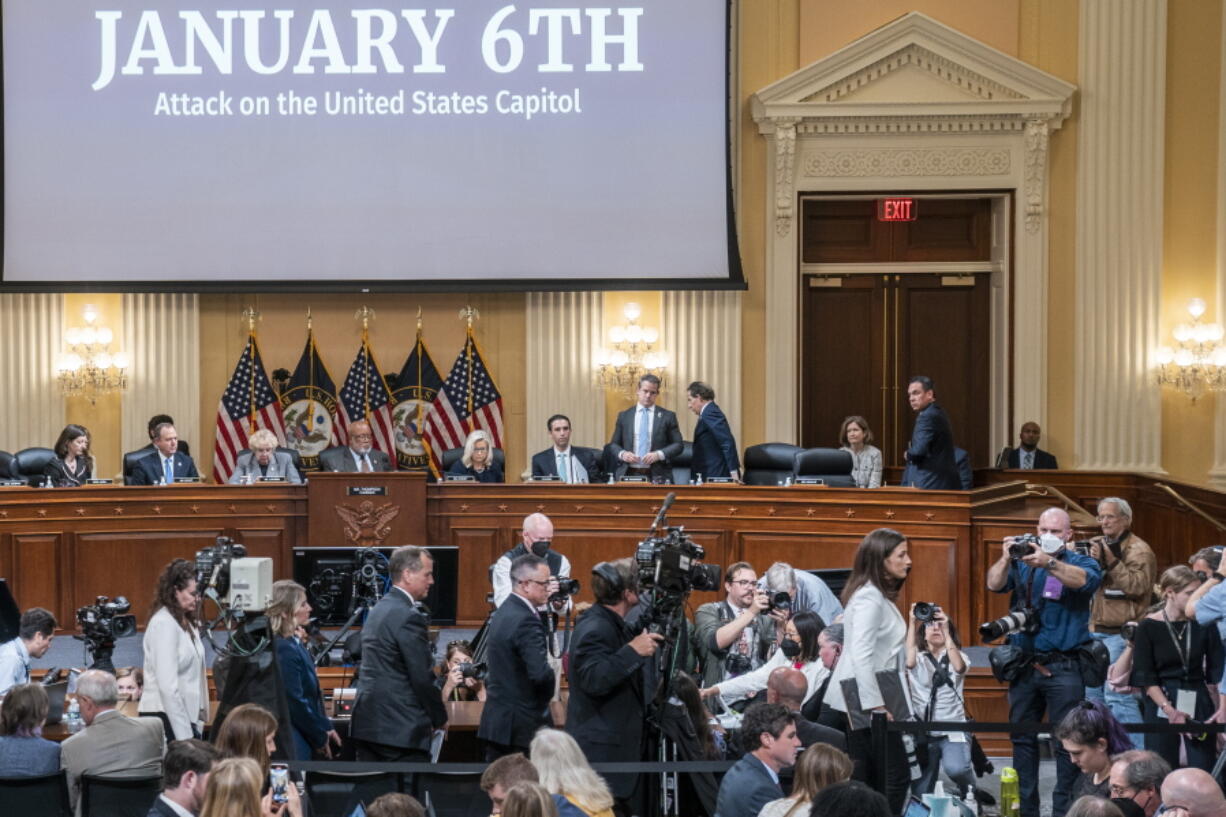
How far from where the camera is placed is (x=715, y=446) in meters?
12.0

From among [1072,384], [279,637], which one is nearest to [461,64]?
[1072,384]

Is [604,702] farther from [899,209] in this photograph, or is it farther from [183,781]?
[899,209]

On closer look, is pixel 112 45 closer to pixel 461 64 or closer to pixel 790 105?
pixel 461 64

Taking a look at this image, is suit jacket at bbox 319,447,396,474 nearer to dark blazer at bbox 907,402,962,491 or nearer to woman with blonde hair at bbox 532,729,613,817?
dark blazer at bbox 907,402,962,491

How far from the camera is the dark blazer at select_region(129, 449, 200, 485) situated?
1194 centimetres

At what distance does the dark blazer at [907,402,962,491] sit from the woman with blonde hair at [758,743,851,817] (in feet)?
19.3

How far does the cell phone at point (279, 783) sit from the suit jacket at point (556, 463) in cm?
638

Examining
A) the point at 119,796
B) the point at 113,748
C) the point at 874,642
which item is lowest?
the point at 119,796

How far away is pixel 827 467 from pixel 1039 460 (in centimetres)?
318

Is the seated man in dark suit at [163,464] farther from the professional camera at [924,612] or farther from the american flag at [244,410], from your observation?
the professional camera at [924,612]

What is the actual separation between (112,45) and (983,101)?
289 inches

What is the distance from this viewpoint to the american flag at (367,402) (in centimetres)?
1435

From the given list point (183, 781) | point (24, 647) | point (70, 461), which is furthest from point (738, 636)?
point (70, 461)

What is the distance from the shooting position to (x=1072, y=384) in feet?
47.9
